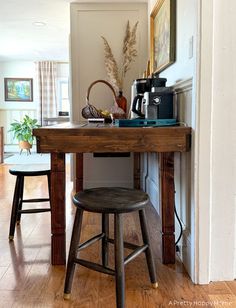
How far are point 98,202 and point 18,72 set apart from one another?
7274mm

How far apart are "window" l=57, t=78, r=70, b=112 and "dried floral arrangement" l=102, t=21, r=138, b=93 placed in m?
4.65

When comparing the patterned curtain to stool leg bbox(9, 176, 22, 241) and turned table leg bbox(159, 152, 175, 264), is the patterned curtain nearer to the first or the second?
stool leg bbox(9, 176, 22, 241)

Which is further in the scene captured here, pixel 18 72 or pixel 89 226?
pixel 18 72

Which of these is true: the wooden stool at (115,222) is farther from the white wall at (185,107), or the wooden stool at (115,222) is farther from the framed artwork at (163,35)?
the framed artwork at (163,35)

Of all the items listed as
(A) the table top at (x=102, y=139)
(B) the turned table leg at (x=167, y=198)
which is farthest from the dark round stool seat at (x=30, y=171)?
(B) the turned table leg at (x=167, y=198)

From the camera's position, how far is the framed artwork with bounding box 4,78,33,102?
8.11 metres

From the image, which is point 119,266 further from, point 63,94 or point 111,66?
point 63,94

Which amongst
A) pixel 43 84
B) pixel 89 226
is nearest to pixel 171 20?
pixel 89 226

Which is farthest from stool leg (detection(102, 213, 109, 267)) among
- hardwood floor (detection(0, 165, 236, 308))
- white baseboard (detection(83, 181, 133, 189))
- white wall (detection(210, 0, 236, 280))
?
white baseboard (detection(83, 181, 133, 189))

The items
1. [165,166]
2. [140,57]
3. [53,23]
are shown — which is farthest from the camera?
[53,23]

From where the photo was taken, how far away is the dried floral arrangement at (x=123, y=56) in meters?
3.58

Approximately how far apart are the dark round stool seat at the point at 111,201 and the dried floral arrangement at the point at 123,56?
2133 millimetres

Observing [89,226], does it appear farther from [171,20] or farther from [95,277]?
[171,20]

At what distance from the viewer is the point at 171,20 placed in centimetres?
224
